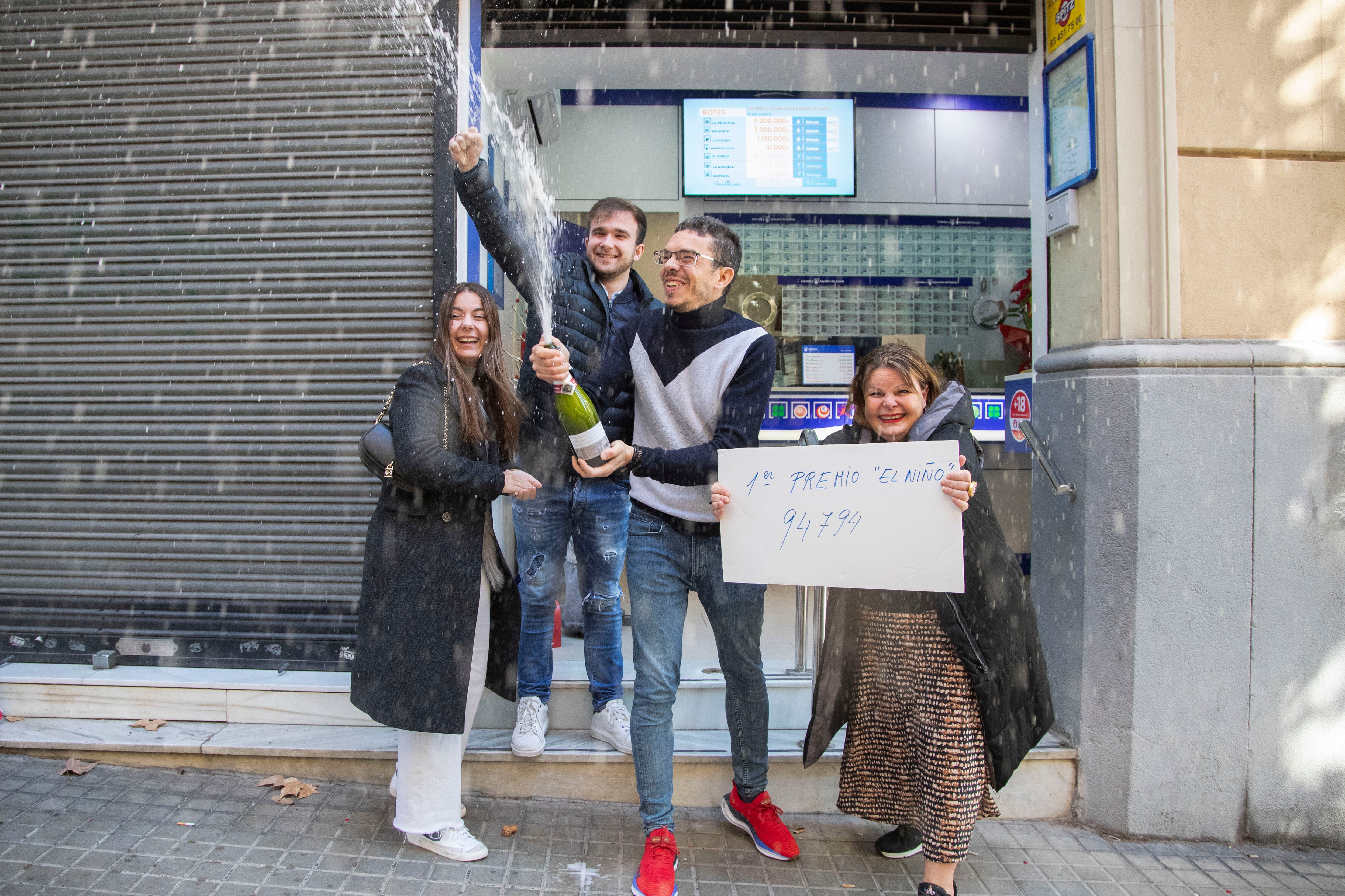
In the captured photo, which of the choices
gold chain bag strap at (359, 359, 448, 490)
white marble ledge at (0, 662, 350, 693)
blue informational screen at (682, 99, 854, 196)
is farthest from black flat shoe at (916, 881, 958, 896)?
blue informational screen at (682, 99, 854, 196)

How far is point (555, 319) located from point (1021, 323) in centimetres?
484

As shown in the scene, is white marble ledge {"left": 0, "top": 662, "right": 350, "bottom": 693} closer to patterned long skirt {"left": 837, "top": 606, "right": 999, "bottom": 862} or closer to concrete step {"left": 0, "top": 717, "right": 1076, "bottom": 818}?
concrete step {"left": 0, "top": 717, "right": 1076, "bottom": 818}

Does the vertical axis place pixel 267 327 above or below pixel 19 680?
above

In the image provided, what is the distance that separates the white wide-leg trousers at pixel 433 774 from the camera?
303 cm

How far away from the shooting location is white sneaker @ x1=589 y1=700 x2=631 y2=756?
353 cm

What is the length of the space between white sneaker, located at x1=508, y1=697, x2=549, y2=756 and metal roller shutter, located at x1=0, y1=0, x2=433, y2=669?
1243 millimetres

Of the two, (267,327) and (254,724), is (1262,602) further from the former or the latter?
(267,327)

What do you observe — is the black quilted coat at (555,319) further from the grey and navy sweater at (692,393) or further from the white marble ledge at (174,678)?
the white marble ledge at (174,678)

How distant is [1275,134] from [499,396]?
334 cm

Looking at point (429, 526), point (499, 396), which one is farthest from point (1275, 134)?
point (429, 526)

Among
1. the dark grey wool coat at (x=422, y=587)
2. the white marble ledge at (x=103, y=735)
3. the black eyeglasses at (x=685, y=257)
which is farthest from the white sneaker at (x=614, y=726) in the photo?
the black eyeglasses at (x=685, y=257)

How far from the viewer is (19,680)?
4004 millimetres

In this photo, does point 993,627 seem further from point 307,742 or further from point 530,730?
point 307,742

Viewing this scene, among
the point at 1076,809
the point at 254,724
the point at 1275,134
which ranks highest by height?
the point at 1275,134
